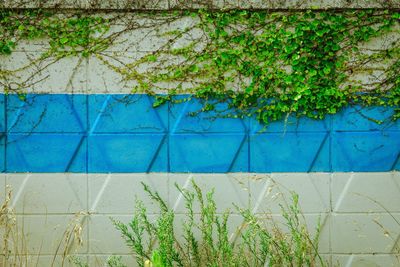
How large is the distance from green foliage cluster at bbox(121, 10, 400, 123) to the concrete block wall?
96mm

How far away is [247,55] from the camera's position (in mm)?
3879

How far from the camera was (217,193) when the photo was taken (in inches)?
153

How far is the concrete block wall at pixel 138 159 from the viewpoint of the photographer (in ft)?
12.7

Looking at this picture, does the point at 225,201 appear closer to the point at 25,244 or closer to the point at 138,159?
the point at 138,159

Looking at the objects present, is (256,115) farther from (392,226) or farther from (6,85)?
(6,85)

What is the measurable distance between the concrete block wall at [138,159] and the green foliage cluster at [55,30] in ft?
0.24

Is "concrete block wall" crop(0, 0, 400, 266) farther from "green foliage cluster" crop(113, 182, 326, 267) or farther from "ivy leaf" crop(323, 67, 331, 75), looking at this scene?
"ivy leaf" crop(323, 67, 331, 75)

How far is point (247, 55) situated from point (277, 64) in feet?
0.76

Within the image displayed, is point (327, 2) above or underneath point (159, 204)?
above

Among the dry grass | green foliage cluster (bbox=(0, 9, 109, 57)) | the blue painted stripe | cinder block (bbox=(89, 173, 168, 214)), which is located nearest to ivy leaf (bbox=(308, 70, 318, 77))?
the blue painted stripe

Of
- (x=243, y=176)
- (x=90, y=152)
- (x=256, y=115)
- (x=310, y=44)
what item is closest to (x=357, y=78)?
(x=310, y=44)

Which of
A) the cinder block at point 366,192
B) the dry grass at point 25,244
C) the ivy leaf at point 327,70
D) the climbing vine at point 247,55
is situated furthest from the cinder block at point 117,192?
the ivy leaf at point 327,70

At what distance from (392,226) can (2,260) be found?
288 centimetres

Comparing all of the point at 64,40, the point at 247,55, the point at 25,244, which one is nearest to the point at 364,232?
the point at 247,55
